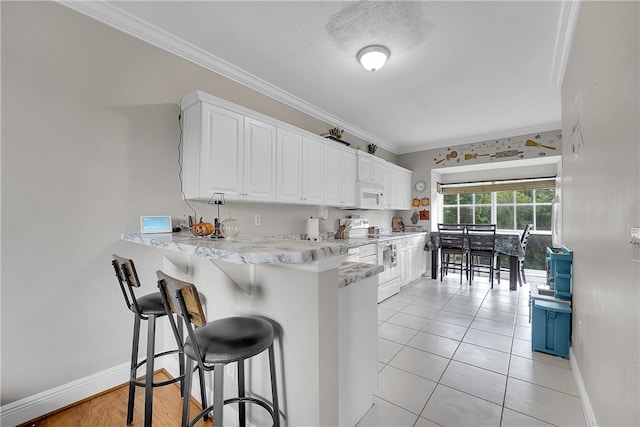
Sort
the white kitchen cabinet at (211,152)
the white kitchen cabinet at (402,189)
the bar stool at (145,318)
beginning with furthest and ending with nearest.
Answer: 1. the white kitchen cabinet at (402,189)
2. the white kitchen cabinet at (211,152)
3. the bar stool at (145,318)

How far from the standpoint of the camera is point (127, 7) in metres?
1.89

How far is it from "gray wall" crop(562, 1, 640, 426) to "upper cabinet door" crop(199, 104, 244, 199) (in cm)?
231

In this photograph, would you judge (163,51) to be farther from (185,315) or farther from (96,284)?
(185,315)

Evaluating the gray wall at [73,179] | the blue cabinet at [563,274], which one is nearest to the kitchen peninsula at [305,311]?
the gray wall at [73,179]

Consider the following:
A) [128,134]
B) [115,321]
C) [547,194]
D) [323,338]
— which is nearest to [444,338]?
[323,338]

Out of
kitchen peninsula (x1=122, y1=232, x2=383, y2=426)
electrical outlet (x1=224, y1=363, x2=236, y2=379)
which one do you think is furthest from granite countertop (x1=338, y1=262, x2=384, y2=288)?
electrical outlet (x1=224, y1=363, x2=236, y2=379)

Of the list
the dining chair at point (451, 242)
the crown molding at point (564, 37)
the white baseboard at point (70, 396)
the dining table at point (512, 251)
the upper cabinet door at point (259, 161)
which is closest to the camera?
the white baseboard at point (70, 396)

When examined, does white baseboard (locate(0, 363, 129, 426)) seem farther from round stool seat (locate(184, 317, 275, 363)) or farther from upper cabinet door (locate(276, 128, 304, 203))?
upper cabinet door (locate(276, 128, 304, 203))

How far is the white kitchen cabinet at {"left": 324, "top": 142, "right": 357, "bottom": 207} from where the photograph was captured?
11.2 ft

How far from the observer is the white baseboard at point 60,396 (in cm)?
156

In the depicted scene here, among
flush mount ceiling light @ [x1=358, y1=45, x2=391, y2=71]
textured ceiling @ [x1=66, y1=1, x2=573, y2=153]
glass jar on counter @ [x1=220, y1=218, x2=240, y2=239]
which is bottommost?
glass jar on counter @ [x1=220, y1=218, x2=240, y2=239]

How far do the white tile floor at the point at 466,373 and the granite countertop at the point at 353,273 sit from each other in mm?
866

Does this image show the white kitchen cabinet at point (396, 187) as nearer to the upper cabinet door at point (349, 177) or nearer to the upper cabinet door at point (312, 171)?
the upper cabinet door at point (349, 177)

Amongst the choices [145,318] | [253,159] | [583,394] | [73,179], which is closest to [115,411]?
[145,318]
